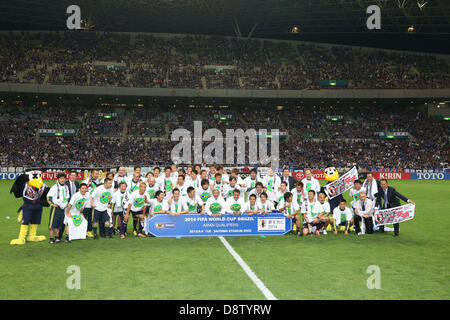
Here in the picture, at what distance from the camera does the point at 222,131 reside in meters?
49.9

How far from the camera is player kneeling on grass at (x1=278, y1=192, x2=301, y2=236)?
11.9 metres

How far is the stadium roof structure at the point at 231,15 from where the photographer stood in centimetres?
4197

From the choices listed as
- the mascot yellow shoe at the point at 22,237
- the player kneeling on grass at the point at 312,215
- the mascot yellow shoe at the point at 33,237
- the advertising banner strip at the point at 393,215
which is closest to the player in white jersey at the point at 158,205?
the mascot yellow shoe at the point at 33,237

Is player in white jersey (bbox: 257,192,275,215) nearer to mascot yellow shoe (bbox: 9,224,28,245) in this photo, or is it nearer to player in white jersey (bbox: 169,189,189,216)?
player in white jersey (bbox: 169,189,189,216)

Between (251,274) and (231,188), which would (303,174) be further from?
(251,274)

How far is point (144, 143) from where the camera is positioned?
155 ft

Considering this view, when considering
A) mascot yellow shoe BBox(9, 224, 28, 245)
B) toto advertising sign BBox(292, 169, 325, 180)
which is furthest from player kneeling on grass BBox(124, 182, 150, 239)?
toto advertising sign BBox(292, 169, 325, 180)

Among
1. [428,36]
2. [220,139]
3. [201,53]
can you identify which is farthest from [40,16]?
[428,36]

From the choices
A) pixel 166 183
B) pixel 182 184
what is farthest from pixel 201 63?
pixel 182 184

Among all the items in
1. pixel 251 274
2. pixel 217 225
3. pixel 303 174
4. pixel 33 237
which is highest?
pixel 303 174

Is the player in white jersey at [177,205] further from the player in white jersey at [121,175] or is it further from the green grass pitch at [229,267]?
the player in white jersey at [121,175]

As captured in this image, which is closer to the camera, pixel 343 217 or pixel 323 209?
pixel 323 209

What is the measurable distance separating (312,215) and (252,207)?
79.1 inches
